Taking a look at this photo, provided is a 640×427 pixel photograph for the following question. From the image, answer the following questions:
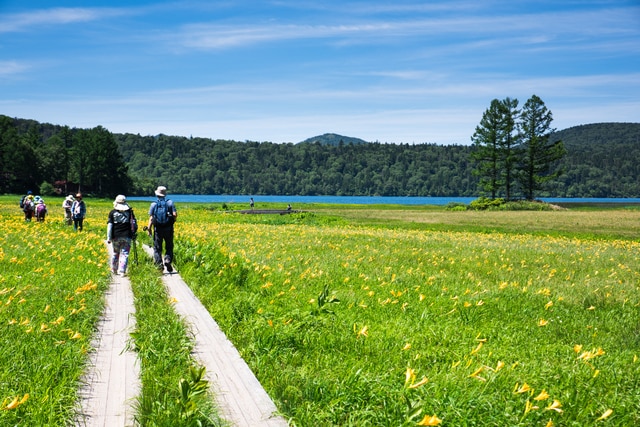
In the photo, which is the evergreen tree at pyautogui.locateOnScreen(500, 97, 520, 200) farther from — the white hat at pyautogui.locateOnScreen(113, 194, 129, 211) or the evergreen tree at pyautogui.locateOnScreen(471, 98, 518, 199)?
the white hat at pyautogui.locateOnScreen(113, 194, 129, 211)

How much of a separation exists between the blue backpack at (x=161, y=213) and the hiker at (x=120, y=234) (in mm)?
608

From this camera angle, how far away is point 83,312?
692cm

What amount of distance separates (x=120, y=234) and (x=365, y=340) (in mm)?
7891

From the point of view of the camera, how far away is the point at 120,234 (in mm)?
11750

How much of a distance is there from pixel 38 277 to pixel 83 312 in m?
2.70

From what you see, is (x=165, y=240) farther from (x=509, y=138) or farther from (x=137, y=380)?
(x=509, y=138)

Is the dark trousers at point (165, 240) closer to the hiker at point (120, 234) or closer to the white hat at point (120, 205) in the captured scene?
the hiker at point (120, 234)

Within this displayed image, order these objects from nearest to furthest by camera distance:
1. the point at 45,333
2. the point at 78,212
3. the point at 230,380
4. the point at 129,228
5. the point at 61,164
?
1. the point at 230,380
2. the point at 45,333
3. the point at 129,228
4. the point at 78,212
5. the point at 61,164

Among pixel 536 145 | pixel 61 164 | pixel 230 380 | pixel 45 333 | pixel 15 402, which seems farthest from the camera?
pixel 61 164

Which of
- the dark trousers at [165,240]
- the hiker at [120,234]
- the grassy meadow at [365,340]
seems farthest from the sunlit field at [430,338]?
the hiker at [120,234]

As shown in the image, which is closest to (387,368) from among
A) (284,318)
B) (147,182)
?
(284,318)

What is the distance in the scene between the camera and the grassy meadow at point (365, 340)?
4.13m

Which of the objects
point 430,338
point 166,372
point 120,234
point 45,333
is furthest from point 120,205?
point 430,338

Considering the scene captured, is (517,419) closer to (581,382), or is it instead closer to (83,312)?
(581,382)
